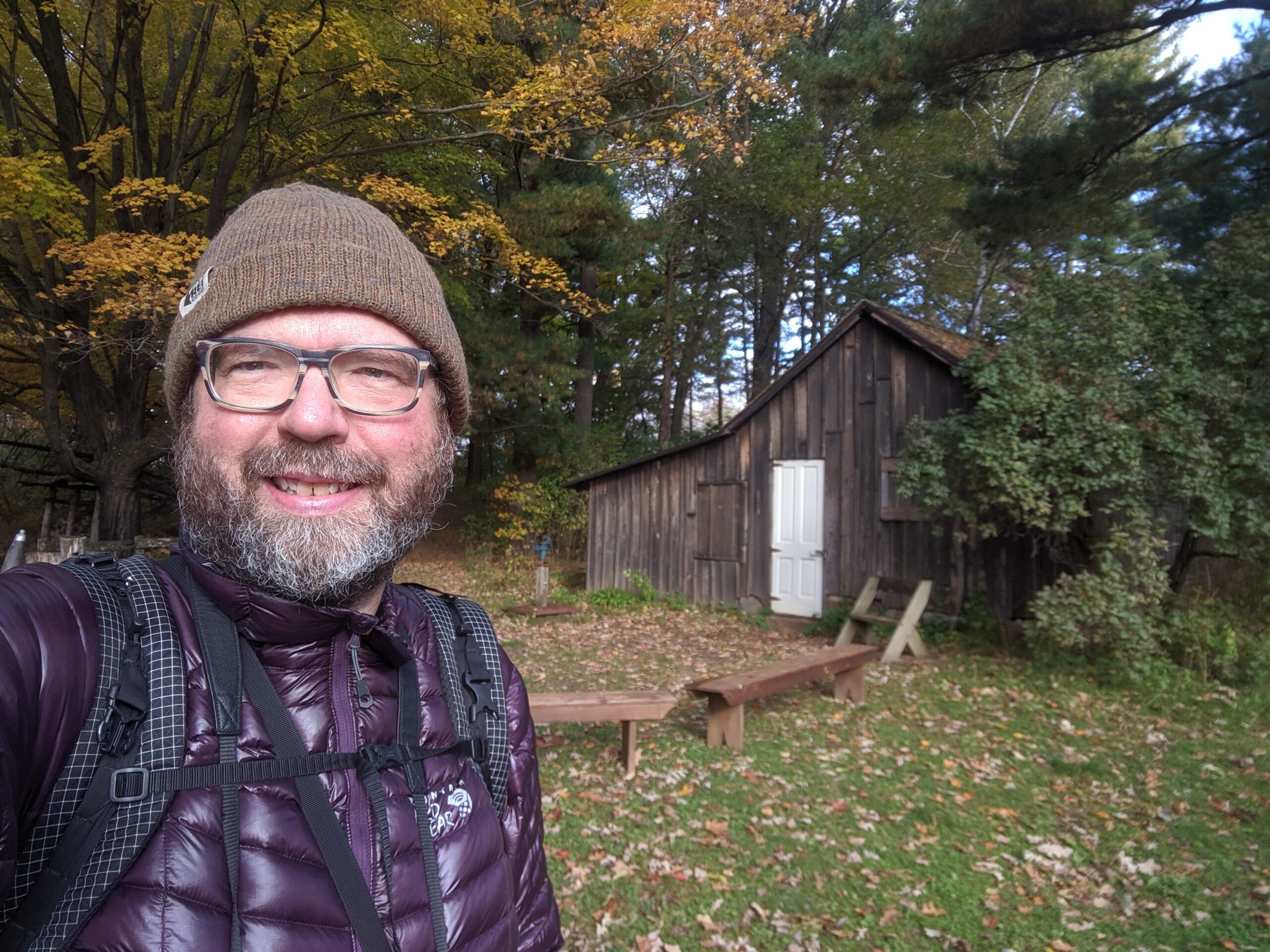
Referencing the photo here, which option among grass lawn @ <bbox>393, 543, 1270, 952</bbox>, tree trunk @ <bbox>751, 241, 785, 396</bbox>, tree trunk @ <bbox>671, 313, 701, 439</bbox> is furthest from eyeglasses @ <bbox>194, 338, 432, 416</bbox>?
tree trunk @ <bbox>671, 313, 701, 439</bbox>

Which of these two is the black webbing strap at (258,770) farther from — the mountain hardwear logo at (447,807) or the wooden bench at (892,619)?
the wooden bench at (892,619)

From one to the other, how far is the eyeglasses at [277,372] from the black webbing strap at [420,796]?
0.50m

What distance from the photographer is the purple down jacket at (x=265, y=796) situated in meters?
1.00

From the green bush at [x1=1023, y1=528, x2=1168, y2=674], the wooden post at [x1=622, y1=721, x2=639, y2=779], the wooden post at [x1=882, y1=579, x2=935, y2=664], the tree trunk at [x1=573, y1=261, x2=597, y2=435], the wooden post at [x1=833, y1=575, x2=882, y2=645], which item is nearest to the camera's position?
the wooden post at [x1=622, y1=721, x2=639, y2=779]

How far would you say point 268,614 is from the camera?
4.07 ft

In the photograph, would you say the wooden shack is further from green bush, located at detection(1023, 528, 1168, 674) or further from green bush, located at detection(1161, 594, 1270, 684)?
green bush, located at detection(1161, 594, 1270, 684)

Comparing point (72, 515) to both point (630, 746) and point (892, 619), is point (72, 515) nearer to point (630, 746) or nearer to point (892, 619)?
point (630, 746)

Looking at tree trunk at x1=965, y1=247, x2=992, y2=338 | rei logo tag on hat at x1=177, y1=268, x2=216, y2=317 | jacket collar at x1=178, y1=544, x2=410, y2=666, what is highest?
tree trunk at x1=965, y1=247, x2=992, y2=338

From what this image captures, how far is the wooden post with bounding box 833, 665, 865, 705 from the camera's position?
8.21m

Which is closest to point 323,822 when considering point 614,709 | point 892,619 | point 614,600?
point 614,709

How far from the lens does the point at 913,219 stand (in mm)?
22516

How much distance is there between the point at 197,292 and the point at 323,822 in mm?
962

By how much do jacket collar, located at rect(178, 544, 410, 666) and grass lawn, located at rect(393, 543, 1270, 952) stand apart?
352 centimetres

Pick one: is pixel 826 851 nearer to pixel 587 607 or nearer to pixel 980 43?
pixel 980 43
